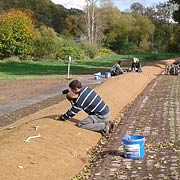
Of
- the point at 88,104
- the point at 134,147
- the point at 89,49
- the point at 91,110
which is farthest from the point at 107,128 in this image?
the point at 89,49

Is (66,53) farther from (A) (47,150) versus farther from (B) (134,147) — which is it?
(B) (134,147)

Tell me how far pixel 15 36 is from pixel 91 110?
49.0 meters

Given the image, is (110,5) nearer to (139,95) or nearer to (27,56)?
(27,56)

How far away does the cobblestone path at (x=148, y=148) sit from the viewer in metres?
7.79

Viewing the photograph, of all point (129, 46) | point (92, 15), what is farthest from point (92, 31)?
point (129, 46)

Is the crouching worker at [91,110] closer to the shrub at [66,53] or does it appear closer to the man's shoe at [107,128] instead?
the man's shoe at [107,128]

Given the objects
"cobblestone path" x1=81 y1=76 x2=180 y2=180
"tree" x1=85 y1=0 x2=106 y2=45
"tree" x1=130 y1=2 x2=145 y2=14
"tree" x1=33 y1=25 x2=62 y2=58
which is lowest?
"cobblestone path" x1=81 y1=76 x2=180 y2=180

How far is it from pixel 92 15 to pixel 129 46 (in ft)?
71.7

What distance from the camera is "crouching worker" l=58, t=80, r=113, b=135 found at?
10.6 meters

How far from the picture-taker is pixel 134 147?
8.47 meters

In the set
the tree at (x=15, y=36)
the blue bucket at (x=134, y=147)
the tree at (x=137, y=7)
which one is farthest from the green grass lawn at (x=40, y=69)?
the tree at (x=137, y=7)

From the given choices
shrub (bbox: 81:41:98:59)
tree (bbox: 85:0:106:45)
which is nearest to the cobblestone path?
shrub (bbox: 81:41:98:59)

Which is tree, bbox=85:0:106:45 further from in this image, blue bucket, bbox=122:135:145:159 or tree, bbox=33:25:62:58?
blue bucket, bbox=122:135:145:159

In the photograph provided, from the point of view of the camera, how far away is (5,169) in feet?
24.0
